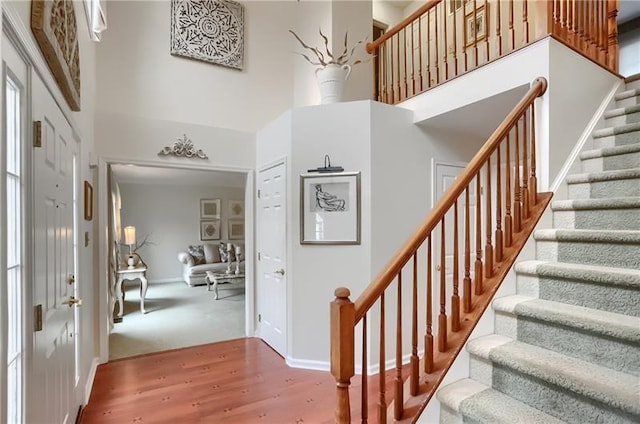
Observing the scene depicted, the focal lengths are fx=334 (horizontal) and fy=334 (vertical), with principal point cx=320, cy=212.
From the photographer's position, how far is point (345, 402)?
52.9 inches

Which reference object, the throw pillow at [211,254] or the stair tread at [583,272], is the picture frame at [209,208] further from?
the stair tread at [583,272]

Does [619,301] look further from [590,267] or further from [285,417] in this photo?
[285,417]

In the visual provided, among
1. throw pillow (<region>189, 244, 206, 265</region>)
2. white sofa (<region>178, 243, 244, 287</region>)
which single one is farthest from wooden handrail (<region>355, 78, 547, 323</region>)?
throw pillow (<region>189, 244, 206, 265</region>)

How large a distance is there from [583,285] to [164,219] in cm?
772

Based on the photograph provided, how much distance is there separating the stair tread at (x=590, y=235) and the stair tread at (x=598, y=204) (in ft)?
0.59

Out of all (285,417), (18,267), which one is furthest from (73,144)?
(285,417)

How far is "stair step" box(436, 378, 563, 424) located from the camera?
135 centimetres

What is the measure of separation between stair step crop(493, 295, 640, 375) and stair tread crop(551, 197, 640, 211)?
66cm

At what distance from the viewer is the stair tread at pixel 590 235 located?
1617 millimetres

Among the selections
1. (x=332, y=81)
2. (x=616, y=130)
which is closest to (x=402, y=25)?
(x=332, y=81)

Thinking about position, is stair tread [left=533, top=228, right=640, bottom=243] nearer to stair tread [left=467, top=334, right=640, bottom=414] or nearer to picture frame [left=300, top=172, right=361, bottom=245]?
stair tread [left=467, top=334, right=640, bottom=414]

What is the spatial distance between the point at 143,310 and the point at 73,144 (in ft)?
11.5

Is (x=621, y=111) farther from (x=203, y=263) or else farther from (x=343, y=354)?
(x=203, y=263)

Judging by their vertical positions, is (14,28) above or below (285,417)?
above
